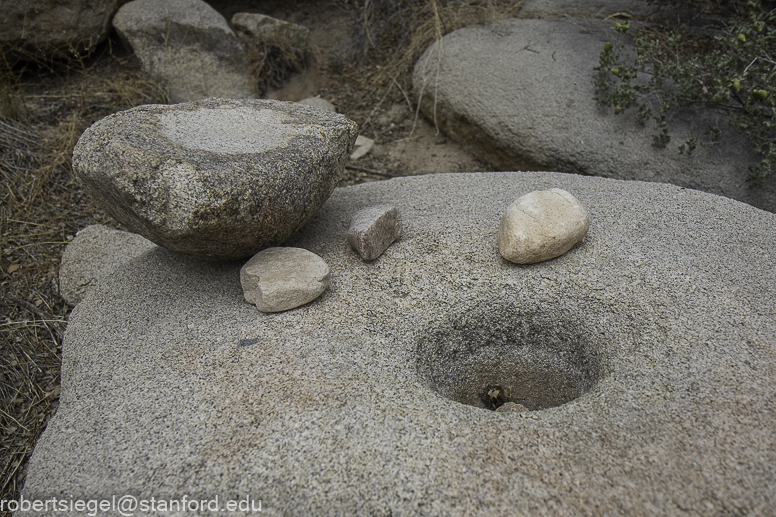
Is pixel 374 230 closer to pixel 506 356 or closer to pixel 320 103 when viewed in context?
pixel 506 356

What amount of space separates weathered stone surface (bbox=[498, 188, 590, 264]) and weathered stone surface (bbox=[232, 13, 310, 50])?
2248mm

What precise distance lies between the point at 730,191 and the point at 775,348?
47.3 inches

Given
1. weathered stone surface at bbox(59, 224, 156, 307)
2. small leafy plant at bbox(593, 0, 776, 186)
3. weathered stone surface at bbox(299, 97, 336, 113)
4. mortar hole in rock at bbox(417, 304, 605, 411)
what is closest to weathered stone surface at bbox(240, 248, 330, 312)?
mortar hole in rock at bbox(417, 304, 605, 411)

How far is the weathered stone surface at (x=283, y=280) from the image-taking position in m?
1.62

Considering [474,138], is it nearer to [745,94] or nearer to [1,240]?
[745,94]

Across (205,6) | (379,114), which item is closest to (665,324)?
(379,114)

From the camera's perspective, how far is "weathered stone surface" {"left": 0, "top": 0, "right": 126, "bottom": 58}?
2881 mm

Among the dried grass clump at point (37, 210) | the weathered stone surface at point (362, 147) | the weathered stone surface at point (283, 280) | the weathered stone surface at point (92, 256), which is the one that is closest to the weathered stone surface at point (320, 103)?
the weathered stone surface at point (362, 147)

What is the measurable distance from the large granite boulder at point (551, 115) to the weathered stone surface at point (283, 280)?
1.49 metres

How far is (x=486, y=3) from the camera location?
11.6 feet

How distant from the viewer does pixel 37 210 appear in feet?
8.27

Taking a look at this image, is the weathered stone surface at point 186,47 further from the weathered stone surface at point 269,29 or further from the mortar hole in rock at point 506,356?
the mortar hole in rock at point 506,356

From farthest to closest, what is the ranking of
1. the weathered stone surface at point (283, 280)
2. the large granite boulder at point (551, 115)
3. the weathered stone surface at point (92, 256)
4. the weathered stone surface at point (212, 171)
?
the large granite boulder at point (551, 115) → the weathered stone surface at point (92, 256) → the weathered stone surface at point (283, 280) → the weathered stone surface at point (212, 171)

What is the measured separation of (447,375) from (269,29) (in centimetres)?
260
